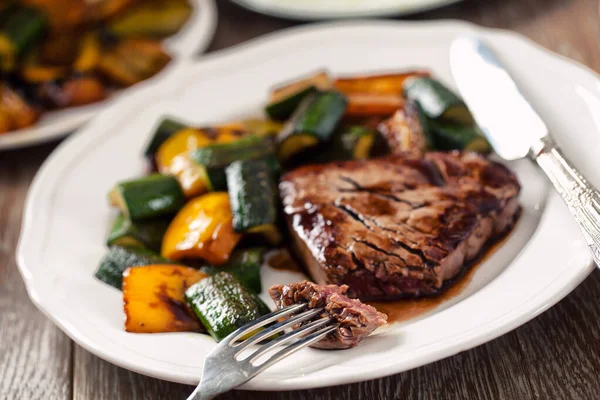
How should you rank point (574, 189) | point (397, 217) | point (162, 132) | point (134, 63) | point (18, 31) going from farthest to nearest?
point (134, 63) → point (18, 31) → point (162, 132) → point (397, 217) → point (574, 189)

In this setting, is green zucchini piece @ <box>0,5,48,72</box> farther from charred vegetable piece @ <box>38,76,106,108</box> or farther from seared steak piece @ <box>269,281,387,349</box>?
seared steak piece @ <box>269,281,387,349</box>

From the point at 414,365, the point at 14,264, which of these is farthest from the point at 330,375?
the point at 14,264

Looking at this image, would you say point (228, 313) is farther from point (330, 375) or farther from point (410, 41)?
point (410, 41)

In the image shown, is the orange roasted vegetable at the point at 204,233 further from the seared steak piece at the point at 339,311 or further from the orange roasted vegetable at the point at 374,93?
the orange roasted vegetable at the point at 374,93

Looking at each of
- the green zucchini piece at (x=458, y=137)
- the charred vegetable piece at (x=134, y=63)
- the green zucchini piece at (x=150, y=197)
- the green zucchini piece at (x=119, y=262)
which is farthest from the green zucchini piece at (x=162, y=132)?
the green zucchini piece at (x=458, y=137)

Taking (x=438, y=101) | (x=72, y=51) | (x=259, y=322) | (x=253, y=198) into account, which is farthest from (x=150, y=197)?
(x=72, y=51)

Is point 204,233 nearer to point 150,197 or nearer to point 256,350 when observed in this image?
point 150,197
